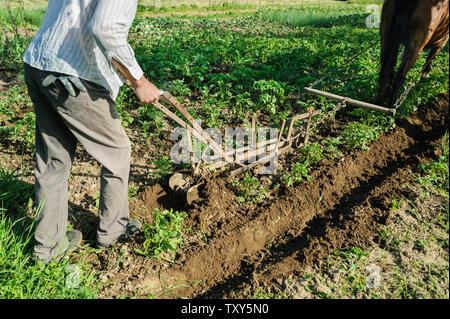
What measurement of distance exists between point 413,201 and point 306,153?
1349 millimetres

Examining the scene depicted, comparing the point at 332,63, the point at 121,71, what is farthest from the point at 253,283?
the point at 332,63

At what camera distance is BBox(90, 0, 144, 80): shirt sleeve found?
190 cm

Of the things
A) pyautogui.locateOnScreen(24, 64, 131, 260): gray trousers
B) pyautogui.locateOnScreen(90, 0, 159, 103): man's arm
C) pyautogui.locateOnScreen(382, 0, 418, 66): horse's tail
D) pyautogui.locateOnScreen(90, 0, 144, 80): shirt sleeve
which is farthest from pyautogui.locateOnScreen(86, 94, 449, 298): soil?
pyautogui.locateOnScreen(90, 0, 144, 80): shirt sleeve

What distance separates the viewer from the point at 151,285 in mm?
2645

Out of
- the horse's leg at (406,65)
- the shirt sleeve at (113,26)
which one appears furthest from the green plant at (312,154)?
the shirt sleeve at (113,26)

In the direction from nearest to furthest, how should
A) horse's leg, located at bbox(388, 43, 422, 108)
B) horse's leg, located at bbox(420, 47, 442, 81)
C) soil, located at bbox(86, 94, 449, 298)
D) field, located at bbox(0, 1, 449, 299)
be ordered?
field, located at bbox(0, 1, 449, 299) → soil, located at bbox(86, 94, 449, 298) → horse's leg, located at bbox(388, 43, 422, 108) → horse's leg, located at bbox(420, 47, 442, 81)

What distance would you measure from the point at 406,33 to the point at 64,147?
14.1 ft

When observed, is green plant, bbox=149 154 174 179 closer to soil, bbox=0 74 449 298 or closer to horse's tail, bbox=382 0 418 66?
soil, bbox=0 74 449 298

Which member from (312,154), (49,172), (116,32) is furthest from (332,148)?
(49,172)

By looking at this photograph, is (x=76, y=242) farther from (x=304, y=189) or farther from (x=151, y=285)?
(x=304, y=189)

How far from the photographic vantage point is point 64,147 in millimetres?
2502

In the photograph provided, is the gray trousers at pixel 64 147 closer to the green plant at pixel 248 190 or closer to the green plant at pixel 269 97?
the green plant at pixel 248 190

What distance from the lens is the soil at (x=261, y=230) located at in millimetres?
2670

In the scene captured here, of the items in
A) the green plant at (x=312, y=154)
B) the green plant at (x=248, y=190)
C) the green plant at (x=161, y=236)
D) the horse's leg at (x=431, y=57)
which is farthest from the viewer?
the horse's leg at (x=431, y=57)
